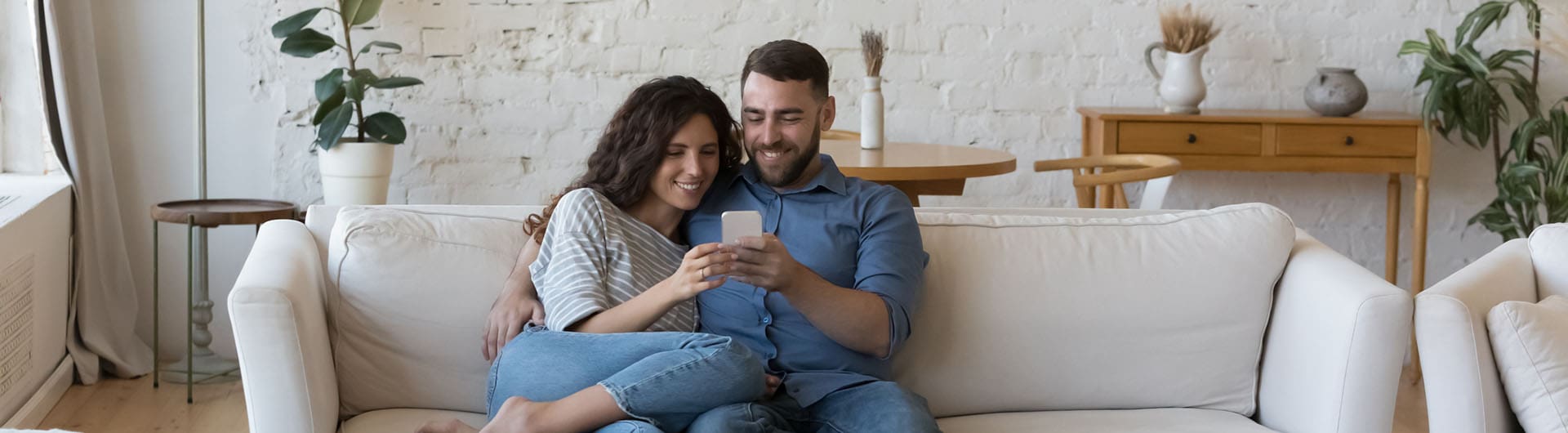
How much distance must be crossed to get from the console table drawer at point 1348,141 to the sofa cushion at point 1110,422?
1.74 metres

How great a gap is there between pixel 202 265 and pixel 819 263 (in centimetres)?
218

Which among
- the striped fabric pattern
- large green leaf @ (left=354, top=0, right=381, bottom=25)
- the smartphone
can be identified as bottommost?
the striped fabric pattern

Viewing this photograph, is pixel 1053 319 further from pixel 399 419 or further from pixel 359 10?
pixel 359 10

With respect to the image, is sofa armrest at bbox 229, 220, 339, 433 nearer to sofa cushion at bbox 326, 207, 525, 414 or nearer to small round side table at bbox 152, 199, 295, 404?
sofa cushion at bbox 326, 207, 525, 414

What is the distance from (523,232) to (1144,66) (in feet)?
7.73

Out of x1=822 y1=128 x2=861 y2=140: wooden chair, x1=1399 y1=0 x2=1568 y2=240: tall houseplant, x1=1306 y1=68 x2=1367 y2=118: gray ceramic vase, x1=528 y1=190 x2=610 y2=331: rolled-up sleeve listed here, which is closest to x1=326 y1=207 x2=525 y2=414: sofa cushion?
x1=528 y1=190 x2=610 y2=331: rolled-up sleeve

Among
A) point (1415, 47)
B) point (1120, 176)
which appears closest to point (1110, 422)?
point (1120, 176)

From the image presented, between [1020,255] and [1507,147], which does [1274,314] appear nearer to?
[1020,255]

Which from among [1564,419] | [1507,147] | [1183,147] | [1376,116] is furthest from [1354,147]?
[1564,419]

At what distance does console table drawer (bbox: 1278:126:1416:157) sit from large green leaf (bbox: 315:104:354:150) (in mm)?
2415

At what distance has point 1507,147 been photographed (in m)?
4.13

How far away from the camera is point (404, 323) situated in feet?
6.82

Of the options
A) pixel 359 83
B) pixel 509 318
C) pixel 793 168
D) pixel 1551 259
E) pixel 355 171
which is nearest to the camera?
pixel 509 318

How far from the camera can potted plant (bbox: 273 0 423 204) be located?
3.45 meters
